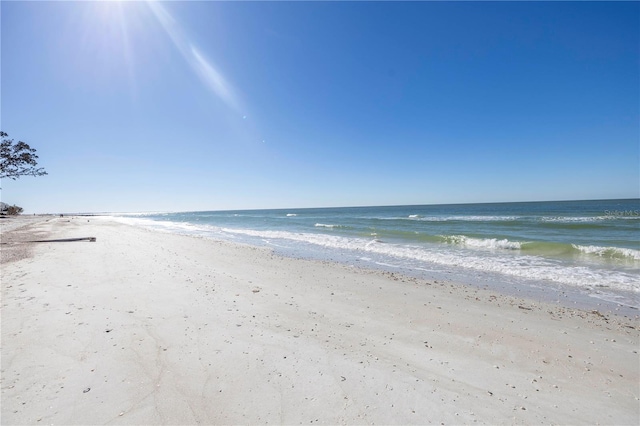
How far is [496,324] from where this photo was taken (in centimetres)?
538

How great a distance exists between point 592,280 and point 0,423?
43.7 feet

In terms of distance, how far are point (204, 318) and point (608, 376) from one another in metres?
6.19

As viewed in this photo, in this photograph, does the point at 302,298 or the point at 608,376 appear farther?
the point at 302,298

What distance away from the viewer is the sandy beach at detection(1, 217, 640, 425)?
288 cm

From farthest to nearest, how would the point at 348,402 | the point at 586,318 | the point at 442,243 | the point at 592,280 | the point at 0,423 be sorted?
the point at 442,243, the point at 592,280, the point at 586,318, the point at 348,402, the point at 0,423

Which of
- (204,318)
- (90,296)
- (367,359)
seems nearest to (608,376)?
(367,359)

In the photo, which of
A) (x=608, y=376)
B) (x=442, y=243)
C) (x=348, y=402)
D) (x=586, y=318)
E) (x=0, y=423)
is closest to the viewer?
(x=0, y=423)

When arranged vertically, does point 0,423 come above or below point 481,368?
above

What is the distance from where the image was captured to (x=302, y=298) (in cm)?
674

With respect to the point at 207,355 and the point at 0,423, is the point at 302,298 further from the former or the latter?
the point at 0,423

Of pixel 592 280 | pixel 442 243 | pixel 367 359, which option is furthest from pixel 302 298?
pixel 442 243

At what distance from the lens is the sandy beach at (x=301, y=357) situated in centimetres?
288

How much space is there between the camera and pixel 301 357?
386 centimetres

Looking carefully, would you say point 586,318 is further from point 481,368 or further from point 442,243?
point 442,243
